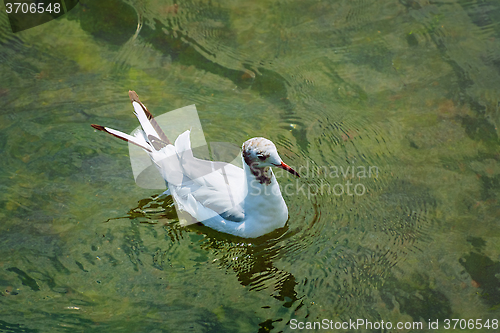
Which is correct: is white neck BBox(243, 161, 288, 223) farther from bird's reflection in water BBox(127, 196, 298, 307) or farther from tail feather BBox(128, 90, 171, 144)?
tail feather BBox(128, 90, 171, 144)

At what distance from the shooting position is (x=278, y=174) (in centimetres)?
459

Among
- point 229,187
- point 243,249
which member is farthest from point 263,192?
point 243,249

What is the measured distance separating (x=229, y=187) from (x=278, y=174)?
0.68 m

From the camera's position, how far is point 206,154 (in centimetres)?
478

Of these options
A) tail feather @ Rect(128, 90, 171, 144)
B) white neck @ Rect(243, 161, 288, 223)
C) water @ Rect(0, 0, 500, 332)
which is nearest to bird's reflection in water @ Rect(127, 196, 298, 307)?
water @ Rect(0, 0, 500, 332)

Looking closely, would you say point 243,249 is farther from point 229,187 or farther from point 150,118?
point 150,118

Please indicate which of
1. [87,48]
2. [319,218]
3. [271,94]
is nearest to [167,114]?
[271,94]

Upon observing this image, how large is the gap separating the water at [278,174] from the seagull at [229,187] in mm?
177

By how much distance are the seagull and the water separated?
0.18 meters

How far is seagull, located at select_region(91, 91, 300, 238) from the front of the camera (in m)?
3.84

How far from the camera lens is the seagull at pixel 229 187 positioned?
3836mm

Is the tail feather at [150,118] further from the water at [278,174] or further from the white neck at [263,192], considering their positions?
the white neck at [263,192]

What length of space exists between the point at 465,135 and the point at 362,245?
1.71 meters

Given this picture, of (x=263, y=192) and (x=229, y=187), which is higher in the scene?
(x=263, y=192)
